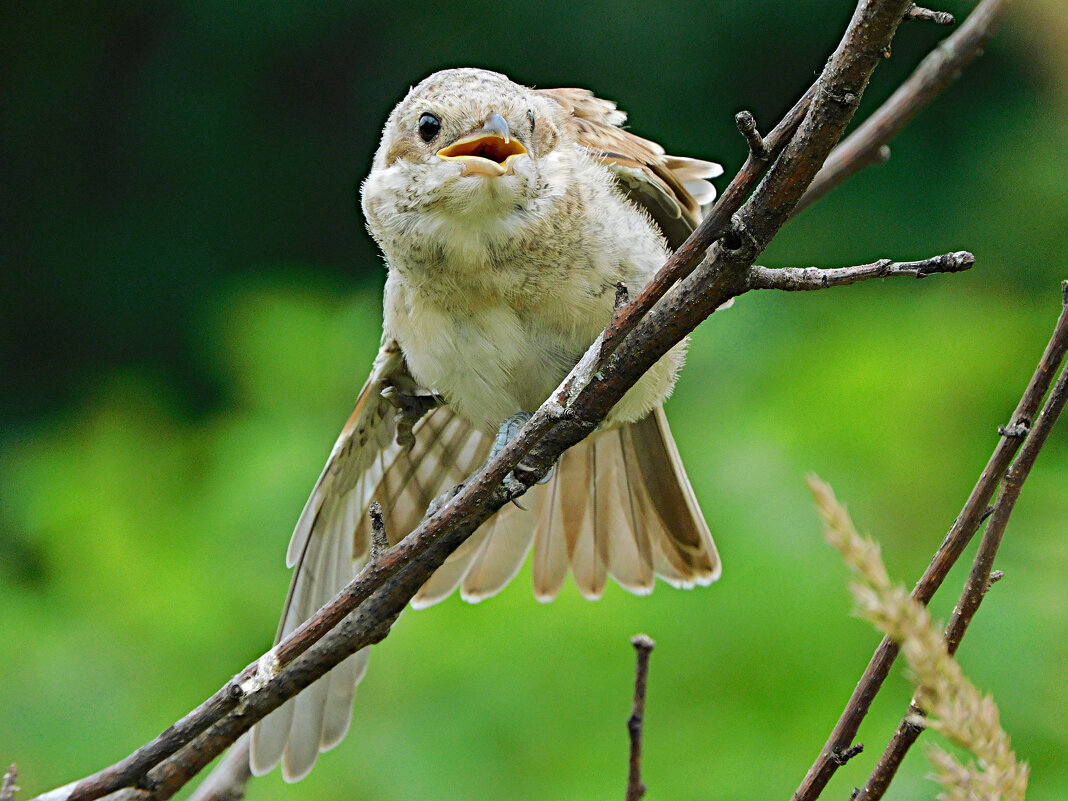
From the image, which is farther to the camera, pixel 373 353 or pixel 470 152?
pixel 373 353

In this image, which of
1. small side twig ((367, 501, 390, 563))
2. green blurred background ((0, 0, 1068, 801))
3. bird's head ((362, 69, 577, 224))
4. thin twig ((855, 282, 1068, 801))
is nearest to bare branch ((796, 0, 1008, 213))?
green blurred background ((0, 0, 1068, 801))

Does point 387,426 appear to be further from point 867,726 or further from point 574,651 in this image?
point 867,726

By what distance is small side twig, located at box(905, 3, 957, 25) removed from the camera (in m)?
1.00

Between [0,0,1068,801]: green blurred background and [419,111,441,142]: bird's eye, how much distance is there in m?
1.11

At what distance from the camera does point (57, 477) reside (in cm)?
364

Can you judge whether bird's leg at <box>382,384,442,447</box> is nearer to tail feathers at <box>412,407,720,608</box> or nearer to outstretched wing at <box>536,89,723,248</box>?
tail feathers at <box>412,407,720,608</box>

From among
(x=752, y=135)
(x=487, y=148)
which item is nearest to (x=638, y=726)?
(x=752, y=135)

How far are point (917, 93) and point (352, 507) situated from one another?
1.39 metres

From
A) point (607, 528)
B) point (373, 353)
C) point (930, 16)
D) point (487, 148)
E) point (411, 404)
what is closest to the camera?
point (930, 16)

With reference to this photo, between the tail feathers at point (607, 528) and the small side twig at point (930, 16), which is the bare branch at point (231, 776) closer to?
the tail feathers at point (607, 528)

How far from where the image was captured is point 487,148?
80.3 inches

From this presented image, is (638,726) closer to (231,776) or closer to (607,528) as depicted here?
(231,776)

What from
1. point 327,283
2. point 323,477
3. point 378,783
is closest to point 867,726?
point 378,783

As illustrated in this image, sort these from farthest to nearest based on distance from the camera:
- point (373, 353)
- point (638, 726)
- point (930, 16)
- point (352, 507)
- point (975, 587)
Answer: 1. point (373, 353)
2. point (352, 507)
3. point (638, 726)
4. point (975, 587)
5. point (930, 16)
